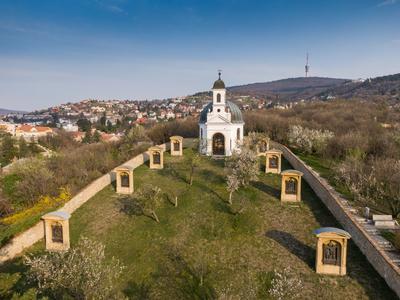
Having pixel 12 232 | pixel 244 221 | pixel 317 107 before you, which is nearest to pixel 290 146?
pixel 244 221

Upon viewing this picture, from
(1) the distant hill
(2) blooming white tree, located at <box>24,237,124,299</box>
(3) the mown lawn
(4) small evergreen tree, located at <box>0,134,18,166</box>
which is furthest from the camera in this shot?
(1) the distant hill

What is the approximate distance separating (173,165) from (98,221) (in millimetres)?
13764

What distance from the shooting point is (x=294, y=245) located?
67.6 feet

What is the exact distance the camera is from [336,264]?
1791 cm

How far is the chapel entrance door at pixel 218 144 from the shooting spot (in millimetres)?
41875

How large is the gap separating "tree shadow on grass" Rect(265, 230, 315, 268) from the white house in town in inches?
775

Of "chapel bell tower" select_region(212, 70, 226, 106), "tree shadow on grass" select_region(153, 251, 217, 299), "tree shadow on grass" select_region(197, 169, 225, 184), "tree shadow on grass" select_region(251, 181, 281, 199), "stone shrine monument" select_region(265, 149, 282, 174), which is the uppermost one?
"chapel bell tower" select_region(212, 70, 226, 106)

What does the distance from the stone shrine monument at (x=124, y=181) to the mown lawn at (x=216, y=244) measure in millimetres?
861

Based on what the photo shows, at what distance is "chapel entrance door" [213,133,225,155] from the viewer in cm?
4188

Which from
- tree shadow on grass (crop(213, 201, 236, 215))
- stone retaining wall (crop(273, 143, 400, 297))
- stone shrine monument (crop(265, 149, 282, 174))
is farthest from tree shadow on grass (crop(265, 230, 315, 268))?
stone shrine monument (crop(265, 149, 282, 174))

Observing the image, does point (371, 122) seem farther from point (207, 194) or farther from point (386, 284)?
point (386, 284)

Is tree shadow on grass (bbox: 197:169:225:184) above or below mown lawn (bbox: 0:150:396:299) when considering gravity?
above

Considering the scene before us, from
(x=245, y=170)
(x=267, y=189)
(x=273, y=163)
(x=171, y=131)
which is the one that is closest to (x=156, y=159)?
(x=245, y=170)

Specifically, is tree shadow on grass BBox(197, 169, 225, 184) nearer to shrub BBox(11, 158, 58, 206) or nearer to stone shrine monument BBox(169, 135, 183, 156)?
stone shrine monument BBox(169, 135, 183, 156)
